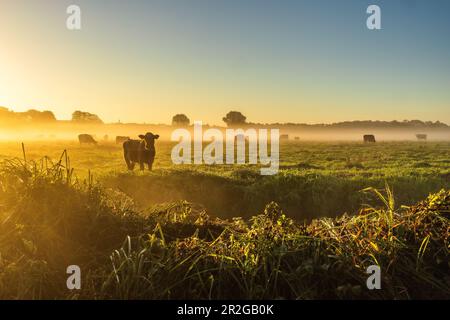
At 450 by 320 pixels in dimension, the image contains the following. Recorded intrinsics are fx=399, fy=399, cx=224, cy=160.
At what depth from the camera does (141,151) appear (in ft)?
70.6

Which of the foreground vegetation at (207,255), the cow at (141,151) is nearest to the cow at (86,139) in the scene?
the cow at (141,151)

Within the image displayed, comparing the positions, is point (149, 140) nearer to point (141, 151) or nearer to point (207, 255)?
point (141, 151)

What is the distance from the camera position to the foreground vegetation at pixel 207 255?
3.77 meters

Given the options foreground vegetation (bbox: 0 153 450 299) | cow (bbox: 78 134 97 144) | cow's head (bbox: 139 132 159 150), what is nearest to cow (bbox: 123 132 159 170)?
cow's head (bbox: 139 132 159 150)

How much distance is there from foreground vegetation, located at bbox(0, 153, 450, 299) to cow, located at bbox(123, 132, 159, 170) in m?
15.9

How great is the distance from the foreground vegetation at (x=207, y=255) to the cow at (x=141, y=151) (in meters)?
15.9

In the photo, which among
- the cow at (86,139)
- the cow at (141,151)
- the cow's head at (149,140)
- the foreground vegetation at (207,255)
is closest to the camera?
the foreground vegetation at (207,255)

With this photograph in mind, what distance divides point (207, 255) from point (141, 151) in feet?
59.0

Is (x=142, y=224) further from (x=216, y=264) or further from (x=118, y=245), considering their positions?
(x=216, y=264)

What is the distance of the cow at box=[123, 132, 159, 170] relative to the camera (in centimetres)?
2141

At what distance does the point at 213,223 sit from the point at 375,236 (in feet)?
7.66

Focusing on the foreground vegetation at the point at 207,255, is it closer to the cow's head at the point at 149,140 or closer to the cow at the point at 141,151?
the cow at the point at 141,151
